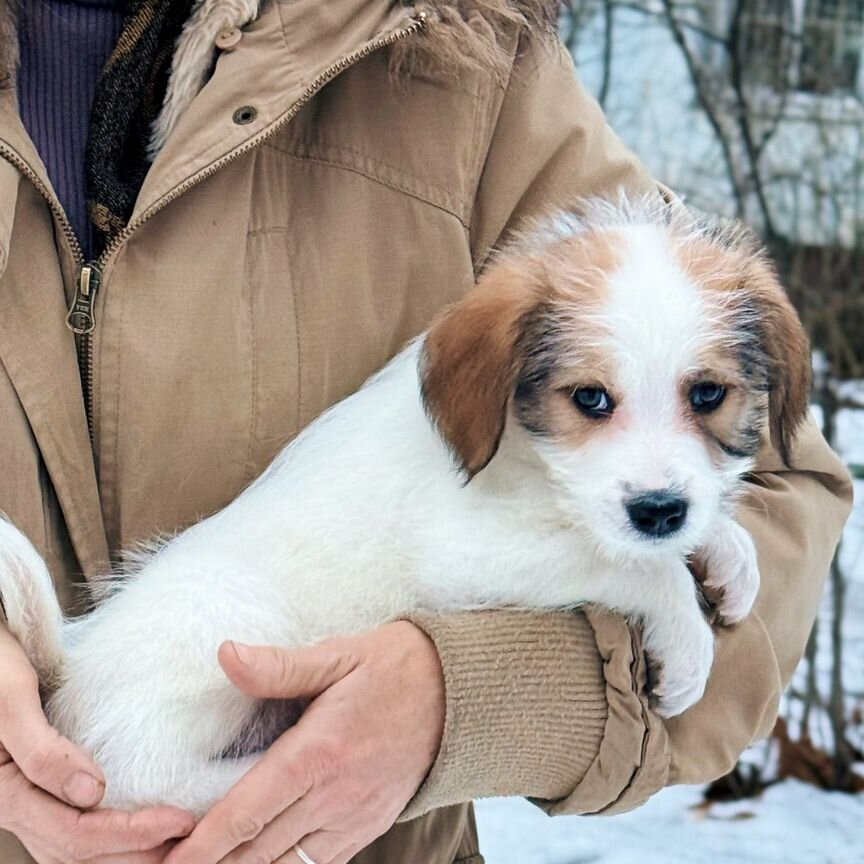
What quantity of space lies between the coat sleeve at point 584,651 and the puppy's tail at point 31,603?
52cm

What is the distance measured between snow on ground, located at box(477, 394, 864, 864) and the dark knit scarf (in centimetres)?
277

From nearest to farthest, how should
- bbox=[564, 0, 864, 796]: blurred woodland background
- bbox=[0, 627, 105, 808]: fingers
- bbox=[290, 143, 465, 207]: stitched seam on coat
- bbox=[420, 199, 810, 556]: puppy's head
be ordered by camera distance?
bbox=[0, 627, 105, 808]: fingers < bbox=[420, 199, 810, 556]: puppy's head < bbox=[290, 143, 465, 207]: stitched seam on coat < bbox=[564, 0, 864, 796]: blurred woodland background

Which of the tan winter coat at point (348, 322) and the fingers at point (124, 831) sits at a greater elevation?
the tan winter coat at point (348, 322)

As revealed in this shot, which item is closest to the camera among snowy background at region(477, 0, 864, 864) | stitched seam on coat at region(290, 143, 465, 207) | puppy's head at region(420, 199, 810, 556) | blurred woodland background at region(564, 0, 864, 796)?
puppy's head at region(420, 199, 810, 556)

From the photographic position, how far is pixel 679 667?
69.8 inches

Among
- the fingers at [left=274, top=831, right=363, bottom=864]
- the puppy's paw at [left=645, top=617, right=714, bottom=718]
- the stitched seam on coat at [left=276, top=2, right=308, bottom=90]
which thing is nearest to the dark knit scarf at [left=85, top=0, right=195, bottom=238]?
the stitched seam on coat at [left=276, top=2, right=308, bottom=90]

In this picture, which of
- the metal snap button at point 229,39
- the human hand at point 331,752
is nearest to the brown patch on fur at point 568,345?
the human hand at point 331,752

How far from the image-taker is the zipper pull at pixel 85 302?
1.75 meters

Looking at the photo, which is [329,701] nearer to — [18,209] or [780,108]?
[18,209]

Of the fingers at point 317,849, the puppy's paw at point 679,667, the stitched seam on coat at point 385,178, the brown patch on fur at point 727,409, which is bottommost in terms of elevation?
the fingers at point 317,849

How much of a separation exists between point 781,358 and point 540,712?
643 mm

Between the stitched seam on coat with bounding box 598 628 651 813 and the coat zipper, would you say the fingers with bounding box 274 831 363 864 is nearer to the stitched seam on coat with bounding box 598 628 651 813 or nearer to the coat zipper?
the stitched seam on coat with bounding box 598 628 651 813

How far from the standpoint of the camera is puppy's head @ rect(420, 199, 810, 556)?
5.53ft

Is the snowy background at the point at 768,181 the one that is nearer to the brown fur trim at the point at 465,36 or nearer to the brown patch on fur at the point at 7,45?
the brown fur trim at the point at 465,36
